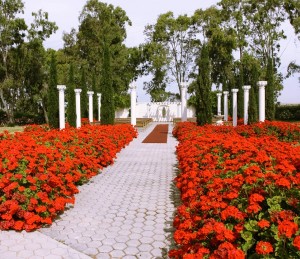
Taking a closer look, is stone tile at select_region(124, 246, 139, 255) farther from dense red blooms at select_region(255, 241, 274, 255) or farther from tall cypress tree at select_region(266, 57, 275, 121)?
tall cypress tree at select_region(266, 57, 275, 121)

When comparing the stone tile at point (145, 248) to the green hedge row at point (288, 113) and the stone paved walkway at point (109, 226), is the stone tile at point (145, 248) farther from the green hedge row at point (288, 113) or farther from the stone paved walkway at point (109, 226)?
the green hedge row at point (288, 113)

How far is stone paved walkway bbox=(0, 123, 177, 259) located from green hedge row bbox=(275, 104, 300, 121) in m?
32.6

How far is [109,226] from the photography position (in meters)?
5.11

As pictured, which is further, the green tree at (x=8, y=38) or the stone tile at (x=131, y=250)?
the green tree at (x=8, y=38)

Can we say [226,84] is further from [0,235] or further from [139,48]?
[0,235]

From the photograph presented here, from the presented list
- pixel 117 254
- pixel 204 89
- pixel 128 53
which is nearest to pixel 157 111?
pixel 128 53

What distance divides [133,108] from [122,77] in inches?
646

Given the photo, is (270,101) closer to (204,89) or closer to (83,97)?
(204,89)

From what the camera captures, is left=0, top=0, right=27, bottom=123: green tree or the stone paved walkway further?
left=0, top=0, right=27, bottom=123: green tree

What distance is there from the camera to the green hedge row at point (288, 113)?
124 feet

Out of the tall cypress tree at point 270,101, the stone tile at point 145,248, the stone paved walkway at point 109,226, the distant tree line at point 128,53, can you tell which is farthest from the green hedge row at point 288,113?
the stone tile at point 145,248

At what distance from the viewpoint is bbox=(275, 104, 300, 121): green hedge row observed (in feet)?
124

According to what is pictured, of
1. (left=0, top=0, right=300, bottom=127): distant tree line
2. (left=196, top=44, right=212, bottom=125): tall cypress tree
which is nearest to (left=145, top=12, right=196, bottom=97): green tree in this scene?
(left=0, top=0, right=300, bottom=127): distant tree line

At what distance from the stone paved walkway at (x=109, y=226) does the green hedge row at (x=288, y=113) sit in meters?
32.6
